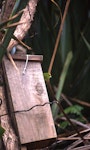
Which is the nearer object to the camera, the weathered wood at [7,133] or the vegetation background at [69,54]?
the weathered wood at [7,133]

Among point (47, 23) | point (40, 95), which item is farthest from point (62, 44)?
point (40, 95)

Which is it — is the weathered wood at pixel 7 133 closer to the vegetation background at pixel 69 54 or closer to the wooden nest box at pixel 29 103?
the wooden nest box at pixel 29 103

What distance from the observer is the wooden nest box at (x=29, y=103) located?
848mm

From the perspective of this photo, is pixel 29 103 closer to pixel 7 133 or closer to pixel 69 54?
pixel 7 133

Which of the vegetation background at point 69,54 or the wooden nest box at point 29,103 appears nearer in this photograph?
the wooden nest box at point 29,103

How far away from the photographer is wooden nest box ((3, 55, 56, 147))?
0.85m

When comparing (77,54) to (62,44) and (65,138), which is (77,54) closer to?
(62,44)

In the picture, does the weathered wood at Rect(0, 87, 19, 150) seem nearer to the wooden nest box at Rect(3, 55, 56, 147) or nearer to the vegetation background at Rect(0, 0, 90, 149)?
the wooden nest box at Rect(3, 55, 56, 147)

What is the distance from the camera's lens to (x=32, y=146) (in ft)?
2.89

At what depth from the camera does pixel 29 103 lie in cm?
88

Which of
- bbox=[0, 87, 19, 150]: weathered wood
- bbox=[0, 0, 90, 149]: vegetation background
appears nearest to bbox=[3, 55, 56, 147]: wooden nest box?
bbox=[0, 87, 19, 150]: weathered wood

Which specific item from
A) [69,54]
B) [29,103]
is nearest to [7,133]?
[29,103]

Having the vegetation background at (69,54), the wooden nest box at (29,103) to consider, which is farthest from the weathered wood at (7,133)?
the vegetation background at (69,54)

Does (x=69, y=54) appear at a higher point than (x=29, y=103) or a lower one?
lower
